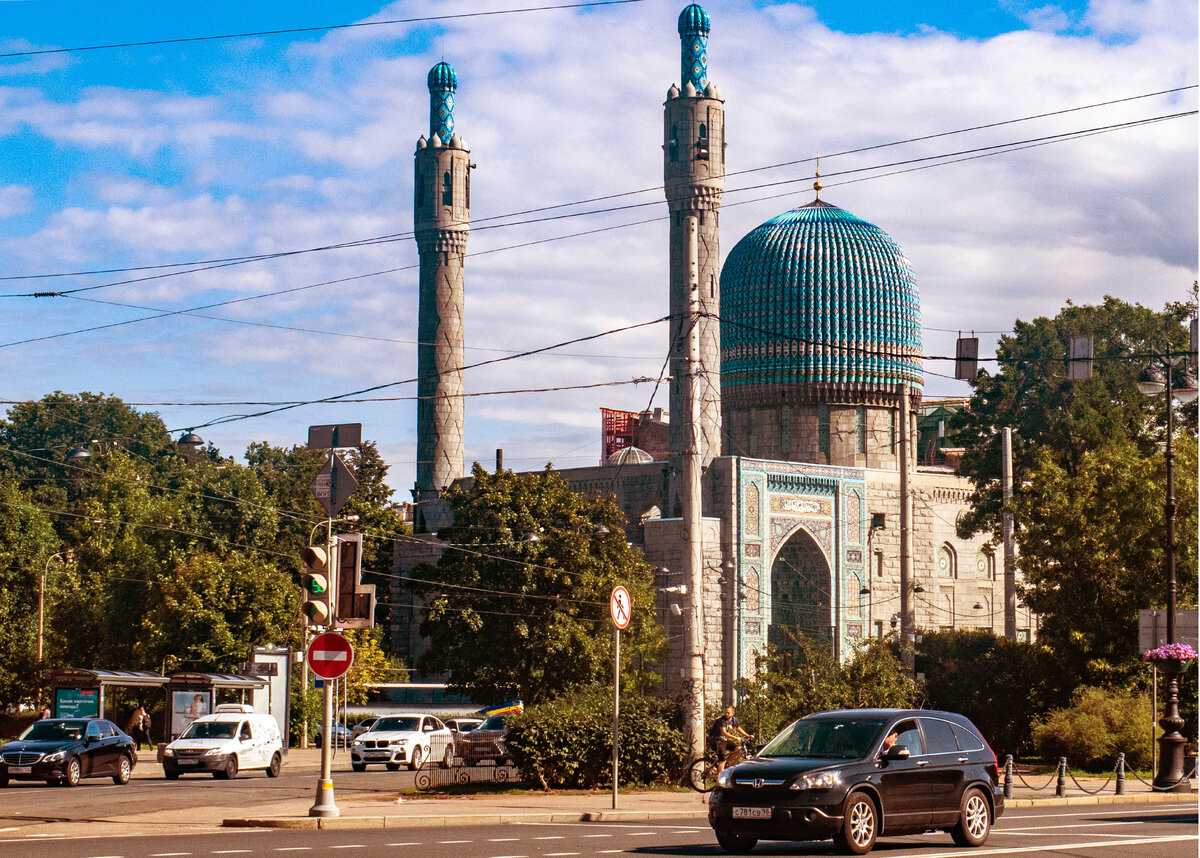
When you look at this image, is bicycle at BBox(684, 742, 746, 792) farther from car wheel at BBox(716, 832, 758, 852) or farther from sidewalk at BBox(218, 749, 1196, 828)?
car wheel at BBox(716, 832, 758, 852)

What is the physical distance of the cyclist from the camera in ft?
82.6

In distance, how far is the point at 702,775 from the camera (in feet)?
83.9

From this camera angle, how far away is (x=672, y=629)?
61.2 m

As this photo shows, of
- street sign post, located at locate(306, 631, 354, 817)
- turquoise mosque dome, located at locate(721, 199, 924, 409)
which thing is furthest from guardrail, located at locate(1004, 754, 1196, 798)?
turquoise mosque dome, located at locate(721, 199, 924, 409)

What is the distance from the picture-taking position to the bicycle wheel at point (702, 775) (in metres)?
25.3

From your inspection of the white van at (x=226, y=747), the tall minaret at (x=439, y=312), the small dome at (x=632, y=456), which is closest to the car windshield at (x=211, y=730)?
the white van at (x=226, y=747)

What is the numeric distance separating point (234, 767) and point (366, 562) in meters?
38.5

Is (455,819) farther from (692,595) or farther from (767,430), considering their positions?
(767,430)

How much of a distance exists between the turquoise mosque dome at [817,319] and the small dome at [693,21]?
10643 millimetres

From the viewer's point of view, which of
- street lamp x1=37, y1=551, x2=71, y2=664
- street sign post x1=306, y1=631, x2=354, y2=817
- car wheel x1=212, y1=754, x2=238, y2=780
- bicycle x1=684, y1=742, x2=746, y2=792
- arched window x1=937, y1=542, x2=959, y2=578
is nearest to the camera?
street sign post x1=306, y1=631, x2=354, y2=817

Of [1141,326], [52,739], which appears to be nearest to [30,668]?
[52,739]

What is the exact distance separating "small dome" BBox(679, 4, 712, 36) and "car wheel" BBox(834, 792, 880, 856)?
190ft

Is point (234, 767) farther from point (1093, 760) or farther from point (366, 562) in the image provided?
point (366, 562)

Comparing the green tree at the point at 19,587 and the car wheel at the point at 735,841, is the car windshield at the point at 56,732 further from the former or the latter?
the green tree at the point at 19,587
